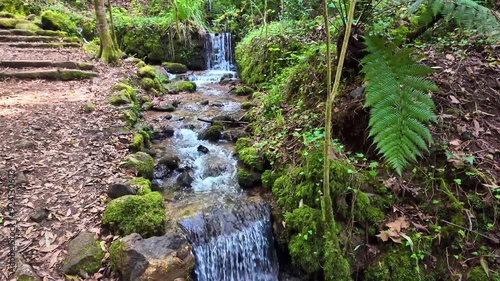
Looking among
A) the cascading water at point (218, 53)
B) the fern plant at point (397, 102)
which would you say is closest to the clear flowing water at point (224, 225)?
the fern plant at point (397, 102)

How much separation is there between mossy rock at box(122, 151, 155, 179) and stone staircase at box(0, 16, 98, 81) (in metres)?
4.31

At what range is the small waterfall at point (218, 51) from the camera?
1270 cm

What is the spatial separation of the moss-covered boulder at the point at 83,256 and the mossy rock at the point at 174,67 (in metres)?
9.37

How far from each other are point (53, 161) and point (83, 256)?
184cm

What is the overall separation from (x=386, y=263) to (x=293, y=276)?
974mm

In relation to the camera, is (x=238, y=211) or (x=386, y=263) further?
(x=238, y=211)

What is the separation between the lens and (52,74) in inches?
297

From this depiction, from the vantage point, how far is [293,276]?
3461mm

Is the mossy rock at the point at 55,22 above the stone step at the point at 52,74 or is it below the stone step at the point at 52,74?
above

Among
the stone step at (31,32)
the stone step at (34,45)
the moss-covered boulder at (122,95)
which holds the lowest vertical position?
the moss-covered boulder at (122,95)

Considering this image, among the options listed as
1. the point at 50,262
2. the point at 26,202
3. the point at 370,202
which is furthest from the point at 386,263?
the point at 26,202

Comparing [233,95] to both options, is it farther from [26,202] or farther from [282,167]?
[26,202]

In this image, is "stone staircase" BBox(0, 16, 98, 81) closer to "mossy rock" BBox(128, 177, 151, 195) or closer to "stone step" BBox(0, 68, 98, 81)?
"stone step" BBox(0, 68, 98, 81)

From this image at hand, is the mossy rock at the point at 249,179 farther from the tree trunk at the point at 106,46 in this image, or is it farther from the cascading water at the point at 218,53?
the cascading water at the point at 218,53
